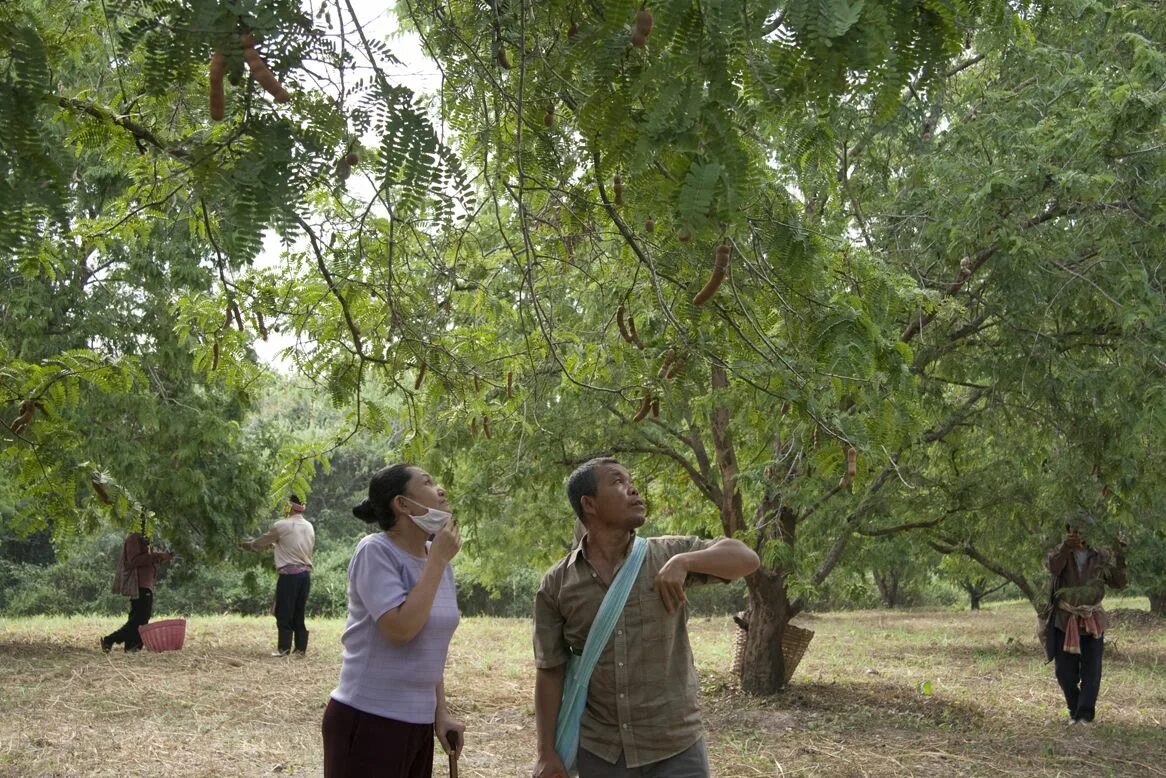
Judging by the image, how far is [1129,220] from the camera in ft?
24.2

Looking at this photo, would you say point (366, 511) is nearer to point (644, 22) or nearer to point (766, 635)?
point (644, 22)

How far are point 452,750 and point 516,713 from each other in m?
5.93

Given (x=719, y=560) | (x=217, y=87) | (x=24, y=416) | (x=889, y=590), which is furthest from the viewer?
(x=889, y=590)

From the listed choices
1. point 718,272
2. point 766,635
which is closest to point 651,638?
point 718,272

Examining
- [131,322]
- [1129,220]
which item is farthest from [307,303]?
[131,322]

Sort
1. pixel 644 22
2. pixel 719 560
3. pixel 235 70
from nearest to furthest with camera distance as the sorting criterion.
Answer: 1. pixel 235 70
2. pixel 644 22
3. pixel 719 560

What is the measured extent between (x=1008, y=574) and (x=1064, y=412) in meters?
6.31

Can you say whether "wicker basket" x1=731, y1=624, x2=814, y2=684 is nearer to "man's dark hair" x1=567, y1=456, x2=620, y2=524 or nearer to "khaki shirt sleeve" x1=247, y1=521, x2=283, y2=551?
"khaki shirt sleeve" x1=247, y1=521, x2=283, y2=551

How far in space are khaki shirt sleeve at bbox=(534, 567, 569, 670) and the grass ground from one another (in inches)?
154

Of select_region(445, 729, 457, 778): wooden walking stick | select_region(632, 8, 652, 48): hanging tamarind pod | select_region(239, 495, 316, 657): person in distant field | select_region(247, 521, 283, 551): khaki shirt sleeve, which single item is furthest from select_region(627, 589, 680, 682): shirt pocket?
select_region(247, 521, 283, 551): khaki shirt sleeve

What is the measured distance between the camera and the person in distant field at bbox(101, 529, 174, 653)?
12125 millimetres

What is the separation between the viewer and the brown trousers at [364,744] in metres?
3.58

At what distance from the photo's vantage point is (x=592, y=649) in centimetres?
367

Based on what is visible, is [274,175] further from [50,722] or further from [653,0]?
[50,722]
